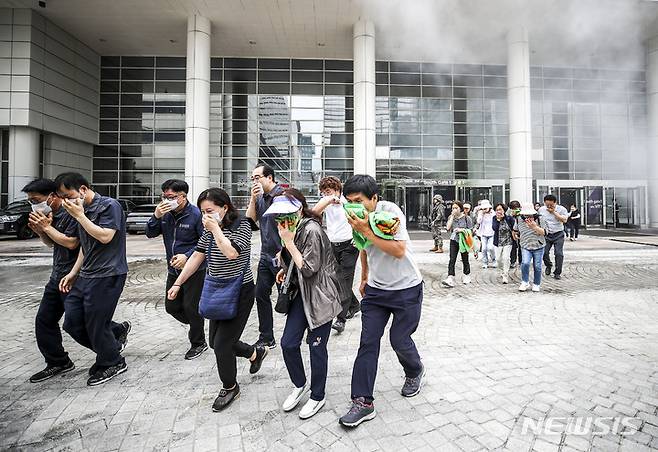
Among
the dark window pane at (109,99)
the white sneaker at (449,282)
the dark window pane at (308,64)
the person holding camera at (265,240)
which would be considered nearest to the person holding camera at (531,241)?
the white sneaker at (449,282)

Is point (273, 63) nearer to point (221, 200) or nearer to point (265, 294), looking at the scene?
point (265, 294)

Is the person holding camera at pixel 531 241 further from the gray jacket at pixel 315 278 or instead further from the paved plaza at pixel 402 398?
the gray jacket at pixel 315 278

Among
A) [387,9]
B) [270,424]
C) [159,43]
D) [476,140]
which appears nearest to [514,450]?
[270,424]

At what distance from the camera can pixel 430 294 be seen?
6078 millimetres

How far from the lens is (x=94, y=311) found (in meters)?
2.88

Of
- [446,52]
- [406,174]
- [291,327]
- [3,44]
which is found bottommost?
[291,327]

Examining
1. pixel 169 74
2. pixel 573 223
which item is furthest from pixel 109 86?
pixel 573 223

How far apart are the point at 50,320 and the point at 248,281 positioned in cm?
190

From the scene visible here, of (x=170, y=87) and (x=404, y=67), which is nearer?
(x=404, y=67)

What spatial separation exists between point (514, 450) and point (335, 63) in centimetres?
2273

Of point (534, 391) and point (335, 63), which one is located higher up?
point (335, 63)

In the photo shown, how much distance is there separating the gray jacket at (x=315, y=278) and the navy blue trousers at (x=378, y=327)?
24cm

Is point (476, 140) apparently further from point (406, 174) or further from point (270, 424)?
point (270, 424)

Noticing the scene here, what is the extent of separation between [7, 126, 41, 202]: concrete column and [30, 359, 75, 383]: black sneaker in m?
19.0
